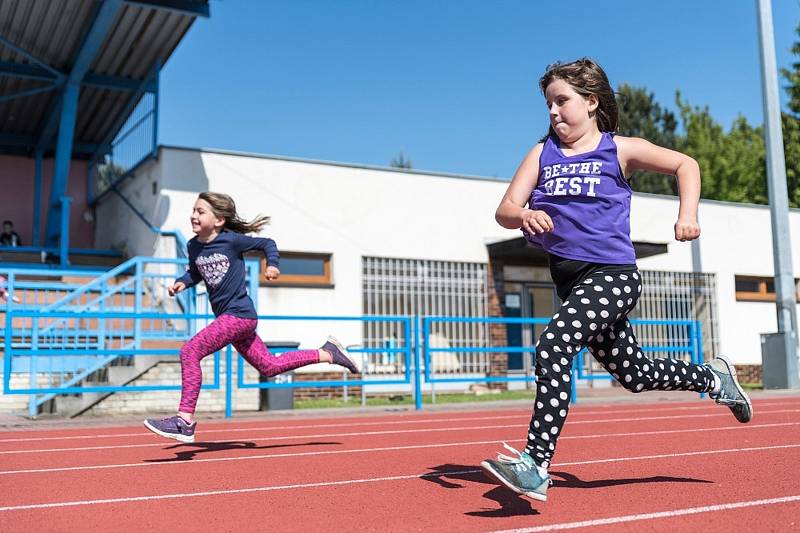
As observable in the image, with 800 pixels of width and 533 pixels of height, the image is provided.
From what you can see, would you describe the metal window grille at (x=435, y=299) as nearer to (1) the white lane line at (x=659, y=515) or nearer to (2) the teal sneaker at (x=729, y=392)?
(2) the teal sneaker at (x=729, y=392)

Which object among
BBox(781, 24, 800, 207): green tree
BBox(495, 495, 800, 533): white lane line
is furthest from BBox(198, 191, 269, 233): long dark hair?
BBox(781, 24, 800, 207): green tree

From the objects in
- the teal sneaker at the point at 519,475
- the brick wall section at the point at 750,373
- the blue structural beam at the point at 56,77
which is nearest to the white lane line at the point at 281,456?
the teal sneaker at the point at 519,475

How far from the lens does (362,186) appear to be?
17.0 m

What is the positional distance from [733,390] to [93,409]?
864cm

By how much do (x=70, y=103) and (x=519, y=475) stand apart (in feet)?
52.2

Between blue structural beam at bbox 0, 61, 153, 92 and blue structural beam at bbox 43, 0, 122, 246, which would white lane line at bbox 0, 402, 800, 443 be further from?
blue structural beam at bbox 0, 61, 153, 92

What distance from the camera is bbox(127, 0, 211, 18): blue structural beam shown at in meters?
14.3

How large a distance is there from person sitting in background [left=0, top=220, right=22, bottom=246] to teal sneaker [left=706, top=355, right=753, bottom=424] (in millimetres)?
18008

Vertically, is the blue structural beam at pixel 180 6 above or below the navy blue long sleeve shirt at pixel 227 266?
above

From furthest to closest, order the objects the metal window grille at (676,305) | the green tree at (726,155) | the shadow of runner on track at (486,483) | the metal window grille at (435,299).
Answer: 1. the green tree at (726,155)
2. the metal window grille at (676,305)
3. the metal window grille at (435,299)
4. the shadow of runner on track at (486,483)

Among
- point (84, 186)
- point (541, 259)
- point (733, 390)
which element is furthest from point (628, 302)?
point (84, 186)

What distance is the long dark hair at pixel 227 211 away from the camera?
580cm

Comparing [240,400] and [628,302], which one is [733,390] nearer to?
[628,302]

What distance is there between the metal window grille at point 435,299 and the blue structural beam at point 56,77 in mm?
6367
